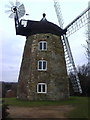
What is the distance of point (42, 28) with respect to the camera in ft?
Answer: 90.2

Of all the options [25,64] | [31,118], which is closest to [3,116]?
[31,118]

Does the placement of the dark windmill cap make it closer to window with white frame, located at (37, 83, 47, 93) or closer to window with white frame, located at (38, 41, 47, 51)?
window with white frame, located at (38, 41, 47, 51)

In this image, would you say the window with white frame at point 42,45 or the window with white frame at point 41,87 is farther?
the window with white frame at point 42,45

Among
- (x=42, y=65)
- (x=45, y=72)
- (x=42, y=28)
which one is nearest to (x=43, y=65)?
(x=42, y=65)

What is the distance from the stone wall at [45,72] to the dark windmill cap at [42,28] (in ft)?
1.47

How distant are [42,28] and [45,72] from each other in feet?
15.6

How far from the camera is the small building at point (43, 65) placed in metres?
26.4

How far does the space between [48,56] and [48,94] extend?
13.1ft

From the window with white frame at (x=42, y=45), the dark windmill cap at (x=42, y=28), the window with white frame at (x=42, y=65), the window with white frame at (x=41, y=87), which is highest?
the dark windmill cap at (x=42, y=28)

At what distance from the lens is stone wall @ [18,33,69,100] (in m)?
26.4

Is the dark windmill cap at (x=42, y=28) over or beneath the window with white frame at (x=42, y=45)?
over

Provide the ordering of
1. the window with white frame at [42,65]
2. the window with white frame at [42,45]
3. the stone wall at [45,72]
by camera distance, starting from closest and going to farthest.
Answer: the stone wall at [45,72] → the window with white frame at [42,65] → the window with white frame at [42,45]

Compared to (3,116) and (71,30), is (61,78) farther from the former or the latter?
(3,116)

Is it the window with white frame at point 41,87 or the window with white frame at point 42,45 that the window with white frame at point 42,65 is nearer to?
the window with white frame at point 42,45
